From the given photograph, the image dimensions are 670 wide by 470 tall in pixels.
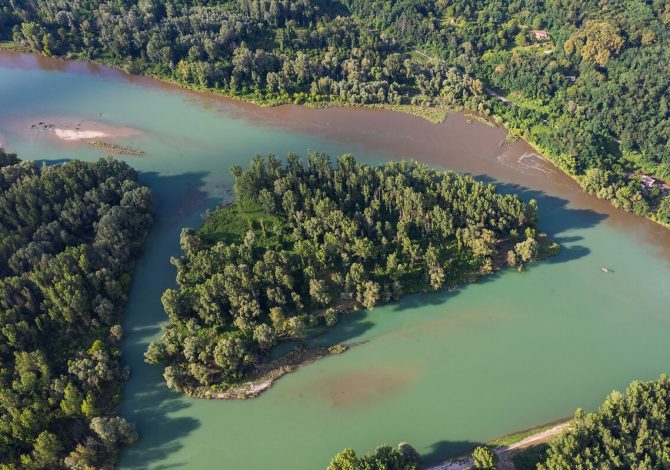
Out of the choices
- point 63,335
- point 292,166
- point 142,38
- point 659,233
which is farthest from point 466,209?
point 142,38

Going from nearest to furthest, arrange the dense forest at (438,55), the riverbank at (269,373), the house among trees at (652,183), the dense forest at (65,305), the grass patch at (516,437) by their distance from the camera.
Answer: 1. the dense forest at (65,305)
2. the grass patch at (516,437)
3. the riverbank at (269,373)
4. the house among trees at (652,183)
5. the dense forest at (438,55)

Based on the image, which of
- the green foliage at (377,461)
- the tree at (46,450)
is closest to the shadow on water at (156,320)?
the tree at (46,450)

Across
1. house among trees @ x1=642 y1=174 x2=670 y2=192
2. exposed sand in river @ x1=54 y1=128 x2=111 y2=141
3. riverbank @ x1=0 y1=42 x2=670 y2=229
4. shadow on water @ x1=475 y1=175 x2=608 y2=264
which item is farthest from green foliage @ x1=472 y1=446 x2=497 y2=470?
exposed sand in river @ x1=54 y1=128 x2=111 y2=141

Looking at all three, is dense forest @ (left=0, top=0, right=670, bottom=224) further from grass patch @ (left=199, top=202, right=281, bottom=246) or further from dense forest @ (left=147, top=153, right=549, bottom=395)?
grass patch @ (left=199, top=202, right=281, bottom=246)

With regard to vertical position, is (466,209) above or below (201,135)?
below

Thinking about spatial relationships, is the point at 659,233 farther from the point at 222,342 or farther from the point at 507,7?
the point at 507,7

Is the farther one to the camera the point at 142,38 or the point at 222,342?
the point at 142,38

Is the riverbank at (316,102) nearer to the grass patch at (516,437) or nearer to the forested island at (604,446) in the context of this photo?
the forested island at (604,446)
